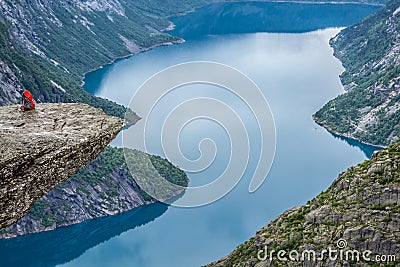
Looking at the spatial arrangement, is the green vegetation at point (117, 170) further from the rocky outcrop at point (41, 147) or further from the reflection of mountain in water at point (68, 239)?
the rocky outcrop at point (41, 147)

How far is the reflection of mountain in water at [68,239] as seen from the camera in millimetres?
76500

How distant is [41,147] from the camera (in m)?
15.8

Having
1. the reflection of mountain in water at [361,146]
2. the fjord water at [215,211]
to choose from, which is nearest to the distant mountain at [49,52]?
the fjord water at [215,211]

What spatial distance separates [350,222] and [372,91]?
347 ft

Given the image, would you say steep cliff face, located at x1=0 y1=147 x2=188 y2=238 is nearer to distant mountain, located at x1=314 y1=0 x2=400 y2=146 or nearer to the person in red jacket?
distant mountain, located at x1=314 y1=0 x2=400 y2=146

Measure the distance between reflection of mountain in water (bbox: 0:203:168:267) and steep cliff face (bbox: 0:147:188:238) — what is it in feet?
4.86

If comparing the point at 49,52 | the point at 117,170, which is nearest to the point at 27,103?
the point at 117,170

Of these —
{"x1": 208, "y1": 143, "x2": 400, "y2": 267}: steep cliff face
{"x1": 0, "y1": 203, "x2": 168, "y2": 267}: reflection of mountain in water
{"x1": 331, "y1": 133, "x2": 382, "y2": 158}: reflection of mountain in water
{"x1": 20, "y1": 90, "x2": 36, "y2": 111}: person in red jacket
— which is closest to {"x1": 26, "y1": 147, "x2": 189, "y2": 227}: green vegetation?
{"x1": 0, "y1": 203, "x2": 168, "y2": 267}: reflection of mountain in water

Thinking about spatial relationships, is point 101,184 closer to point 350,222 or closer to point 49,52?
point 350,222

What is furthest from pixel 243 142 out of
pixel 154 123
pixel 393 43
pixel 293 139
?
pixel 393 43

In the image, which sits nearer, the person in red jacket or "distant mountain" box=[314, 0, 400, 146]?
the person in red jacket

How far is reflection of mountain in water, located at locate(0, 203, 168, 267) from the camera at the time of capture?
76.5 m

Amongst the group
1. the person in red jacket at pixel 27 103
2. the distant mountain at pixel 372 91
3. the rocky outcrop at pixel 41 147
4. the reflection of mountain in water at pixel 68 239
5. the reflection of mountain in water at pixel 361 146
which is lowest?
the rocky outcrop at pixel 41 147

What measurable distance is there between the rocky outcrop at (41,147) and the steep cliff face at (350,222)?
13374 mm
